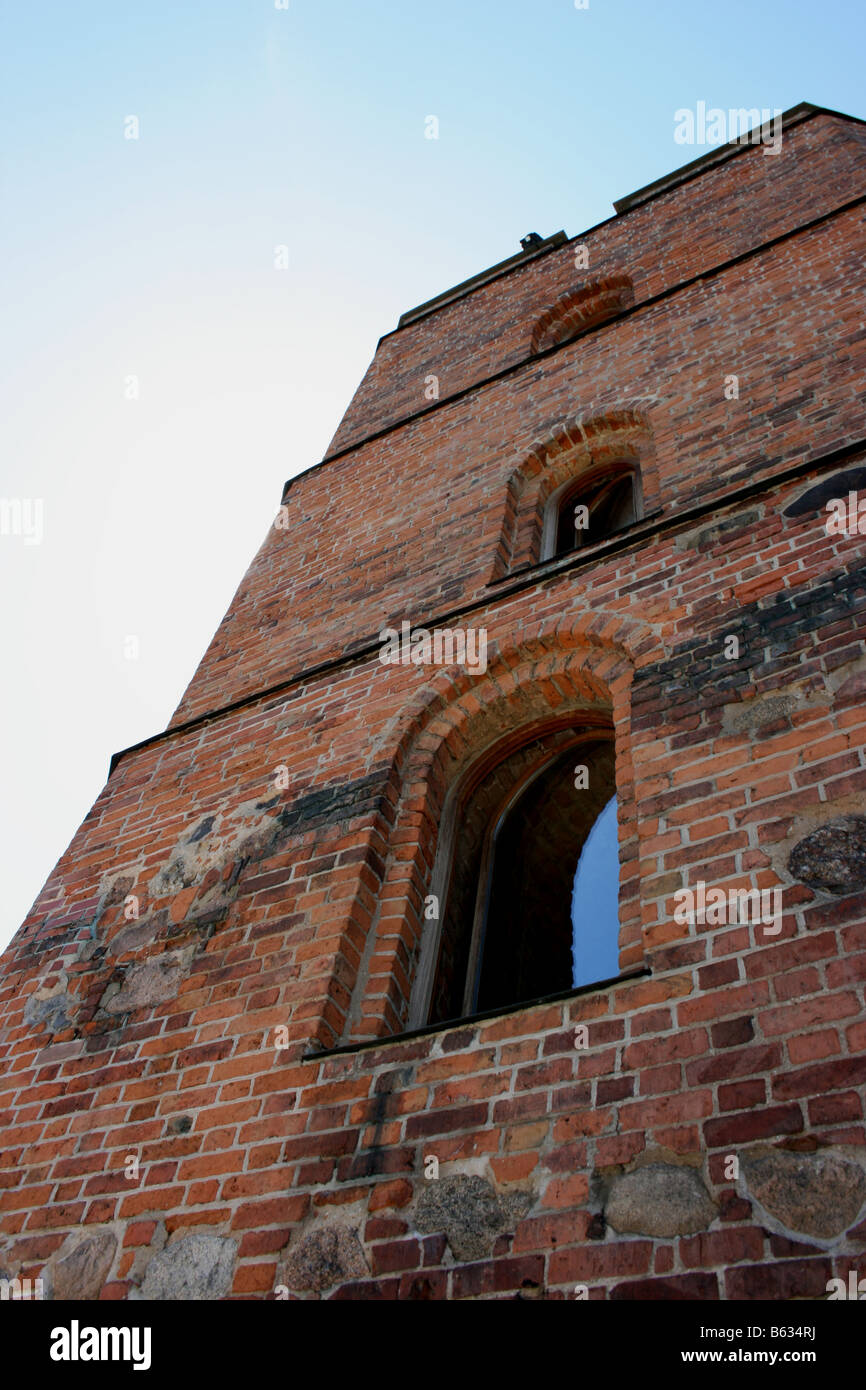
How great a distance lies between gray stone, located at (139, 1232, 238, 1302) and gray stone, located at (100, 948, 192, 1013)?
1021mm

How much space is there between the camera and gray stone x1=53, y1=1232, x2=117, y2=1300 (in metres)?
2.99

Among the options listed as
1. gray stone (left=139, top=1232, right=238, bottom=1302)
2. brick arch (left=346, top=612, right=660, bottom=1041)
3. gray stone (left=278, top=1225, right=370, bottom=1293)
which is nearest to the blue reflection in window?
brick arch (left=346, top=612, right=660, bottom=1041)

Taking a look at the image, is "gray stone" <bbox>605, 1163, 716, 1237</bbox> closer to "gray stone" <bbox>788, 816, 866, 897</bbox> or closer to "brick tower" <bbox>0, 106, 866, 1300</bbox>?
"brick tower" <bbox>0, 106, 866, 1300</bbox>

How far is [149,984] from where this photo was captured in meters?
3.94

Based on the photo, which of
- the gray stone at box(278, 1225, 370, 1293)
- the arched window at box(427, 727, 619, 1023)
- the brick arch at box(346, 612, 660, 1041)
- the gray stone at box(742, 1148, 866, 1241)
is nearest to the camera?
the gray stone at box(742, 1148, 866, 1241)

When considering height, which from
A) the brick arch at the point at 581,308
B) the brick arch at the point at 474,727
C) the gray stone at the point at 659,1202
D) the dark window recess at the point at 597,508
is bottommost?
the gray stone at the point at 659,1202

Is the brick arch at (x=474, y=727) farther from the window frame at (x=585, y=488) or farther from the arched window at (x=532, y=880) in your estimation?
the window frame at (x=585, y=488)

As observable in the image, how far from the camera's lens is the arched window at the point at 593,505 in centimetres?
647

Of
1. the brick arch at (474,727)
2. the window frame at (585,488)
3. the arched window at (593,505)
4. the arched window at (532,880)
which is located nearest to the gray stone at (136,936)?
the brick arch at (474,727)

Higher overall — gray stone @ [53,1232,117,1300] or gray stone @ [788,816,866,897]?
gray stone @ [788,816,866,897]

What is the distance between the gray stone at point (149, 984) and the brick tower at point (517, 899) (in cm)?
2

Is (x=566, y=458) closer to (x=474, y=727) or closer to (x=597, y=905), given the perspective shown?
(x=474, y=727)
